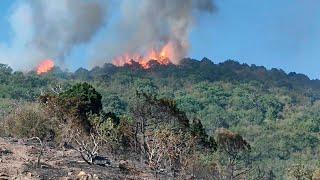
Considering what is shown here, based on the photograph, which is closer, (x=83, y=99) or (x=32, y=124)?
(x=32, y=124)

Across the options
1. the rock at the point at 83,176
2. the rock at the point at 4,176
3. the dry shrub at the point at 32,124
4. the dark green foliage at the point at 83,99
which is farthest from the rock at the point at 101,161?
the rock at the point at 4,176

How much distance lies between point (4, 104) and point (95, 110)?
370 ft

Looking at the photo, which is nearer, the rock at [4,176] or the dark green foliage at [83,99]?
the rock at [4,176]

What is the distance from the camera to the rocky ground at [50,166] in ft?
133

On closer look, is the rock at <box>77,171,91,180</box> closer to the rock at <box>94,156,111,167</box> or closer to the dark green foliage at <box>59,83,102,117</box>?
the rock at <box>94,156,111,167</box>

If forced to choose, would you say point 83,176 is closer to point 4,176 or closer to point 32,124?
point 4,176

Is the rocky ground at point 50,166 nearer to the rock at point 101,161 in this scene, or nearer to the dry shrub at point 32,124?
the rock at point 101,161

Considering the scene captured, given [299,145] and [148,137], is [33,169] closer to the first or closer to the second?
[148,137]

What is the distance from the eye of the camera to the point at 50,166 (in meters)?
45.4

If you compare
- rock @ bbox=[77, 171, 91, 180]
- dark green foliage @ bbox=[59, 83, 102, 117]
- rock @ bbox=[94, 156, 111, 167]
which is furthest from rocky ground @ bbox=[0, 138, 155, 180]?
dark green foliage @ bbox=[59, 83, 102, 117]

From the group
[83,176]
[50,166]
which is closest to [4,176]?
[83,176]

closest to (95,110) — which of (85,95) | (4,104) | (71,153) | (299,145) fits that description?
(85,95)

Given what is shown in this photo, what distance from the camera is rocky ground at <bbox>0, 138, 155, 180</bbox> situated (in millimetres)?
40600

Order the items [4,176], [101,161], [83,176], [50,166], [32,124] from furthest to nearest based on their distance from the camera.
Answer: [32,124], [101,161], [50,166], [83,176], [4,176]
